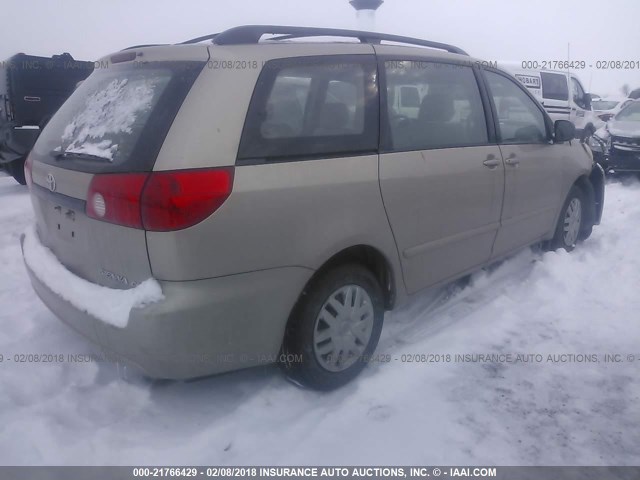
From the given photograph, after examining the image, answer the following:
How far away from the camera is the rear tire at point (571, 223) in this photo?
464cm

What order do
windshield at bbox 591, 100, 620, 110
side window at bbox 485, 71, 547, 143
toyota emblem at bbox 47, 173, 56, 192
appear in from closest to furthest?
toyota emblem at bbox 47, 173, 56, 192, side window at bbox 485, 71, 547, 143, windshield at bbox 591, 100, 620, 110

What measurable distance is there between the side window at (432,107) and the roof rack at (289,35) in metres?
0.23

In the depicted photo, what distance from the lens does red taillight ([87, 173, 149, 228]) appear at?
207 cm

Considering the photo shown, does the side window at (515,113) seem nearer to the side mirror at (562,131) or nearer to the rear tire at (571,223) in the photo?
the side mirror at (562,131)

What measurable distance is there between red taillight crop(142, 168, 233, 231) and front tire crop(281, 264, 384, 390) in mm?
712

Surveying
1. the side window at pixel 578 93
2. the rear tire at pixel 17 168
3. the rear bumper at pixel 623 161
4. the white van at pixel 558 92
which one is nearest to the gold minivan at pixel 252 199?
the rear tire at pixel 17 168

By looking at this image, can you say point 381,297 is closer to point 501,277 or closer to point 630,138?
point 501,277

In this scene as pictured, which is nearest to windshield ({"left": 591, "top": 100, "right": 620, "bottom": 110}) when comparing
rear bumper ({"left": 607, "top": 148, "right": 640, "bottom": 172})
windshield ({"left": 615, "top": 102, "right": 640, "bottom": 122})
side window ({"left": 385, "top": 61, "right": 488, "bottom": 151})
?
windshield ({"left": 615, "top": 102, "right": 640, "bottom": 122})

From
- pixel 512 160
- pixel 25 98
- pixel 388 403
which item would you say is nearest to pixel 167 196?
pixel 388 403

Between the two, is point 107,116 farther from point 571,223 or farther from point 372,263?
point 571,223

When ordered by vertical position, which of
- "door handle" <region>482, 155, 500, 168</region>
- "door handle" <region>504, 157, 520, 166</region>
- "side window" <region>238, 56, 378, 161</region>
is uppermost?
"side window" <region>238, 56, 378, 161</region>

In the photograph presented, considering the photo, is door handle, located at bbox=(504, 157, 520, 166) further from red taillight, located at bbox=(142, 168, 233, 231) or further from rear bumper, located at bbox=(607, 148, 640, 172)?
rear bumper, located at bbox=(607, 148, 640, 172)

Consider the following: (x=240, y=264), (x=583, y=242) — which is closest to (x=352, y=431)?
(x=240, y=264)

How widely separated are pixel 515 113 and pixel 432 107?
1091 millimetres
